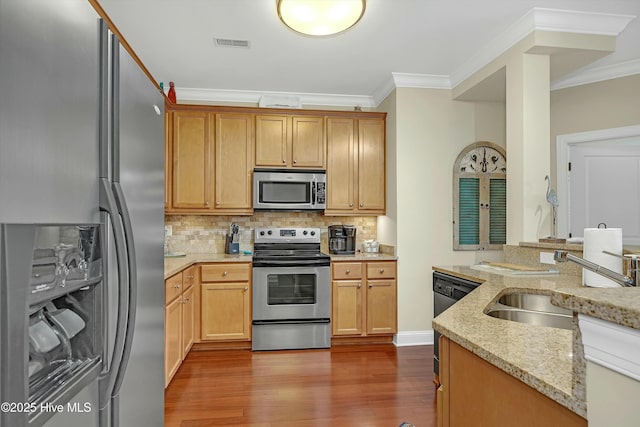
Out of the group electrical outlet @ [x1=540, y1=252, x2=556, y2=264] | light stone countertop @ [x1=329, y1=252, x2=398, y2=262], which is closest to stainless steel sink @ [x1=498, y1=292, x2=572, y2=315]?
electrical outlet @ [x1=540, y1=252, x2=556, y2=264]

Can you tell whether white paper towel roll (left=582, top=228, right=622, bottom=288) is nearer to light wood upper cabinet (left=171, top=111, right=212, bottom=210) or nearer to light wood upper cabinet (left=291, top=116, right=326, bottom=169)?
light wood upper cabinet (left=291, top=116, right=326, bottom=169)

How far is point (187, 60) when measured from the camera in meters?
3.54

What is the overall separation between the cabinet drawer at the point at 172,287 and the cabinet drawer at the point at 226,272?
25.4 inches

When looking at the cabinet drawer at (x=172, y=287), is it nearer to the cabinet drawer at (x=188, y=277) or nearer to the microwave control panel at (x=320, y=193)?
the cabinet drawer at (x=188, y=277)

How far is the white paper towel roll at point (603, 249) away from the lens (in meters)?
2.03

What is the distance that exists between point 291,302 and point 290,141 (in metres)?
1.65

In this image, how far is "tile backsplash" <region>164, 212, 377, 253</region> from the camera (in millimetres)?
4371

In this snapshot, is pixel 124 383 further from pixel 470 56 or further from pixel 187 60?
pixel 470 56

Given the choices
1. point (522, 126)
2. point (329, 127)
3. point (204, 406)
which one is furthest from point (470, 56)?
point (204, 406)

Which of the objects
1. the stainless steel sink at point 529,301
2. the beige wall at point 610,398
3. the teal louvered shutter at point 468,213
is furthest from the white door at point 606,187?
the beige wall at point 610,398

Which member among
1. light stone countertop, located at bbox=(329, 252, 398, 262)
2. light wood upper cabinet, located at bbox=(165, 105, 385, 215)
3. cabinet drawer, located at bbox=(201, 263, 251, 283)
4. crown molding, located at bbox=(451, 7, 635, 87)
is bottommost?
cabinet drawer, located at bbox=(201, 263, 251, 283)

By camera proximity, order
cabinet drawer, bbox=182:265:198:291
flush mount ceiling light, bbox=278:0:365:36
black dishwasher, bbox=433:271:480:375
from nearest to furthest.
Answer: flush mount ceiling light, bbox=278:0:365:36 < black dishwasher, bbox=433:271:480:375 < cabinet drawer, bbox=182:265:198:291

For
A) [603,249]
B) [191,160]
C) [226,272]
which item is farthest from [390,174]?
[603,249]

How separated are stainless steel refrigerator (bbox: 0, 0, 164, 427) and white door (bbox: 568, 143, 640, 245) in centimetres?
387
